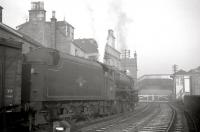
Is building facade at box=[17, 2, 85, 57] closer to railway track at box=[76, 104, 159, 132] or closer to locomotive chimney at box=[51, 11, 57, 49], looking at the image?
locomotive chimney at box=[51, 11, 57, 49]

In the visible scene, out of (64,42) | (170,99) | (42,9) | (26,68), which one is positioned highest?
(42,9)

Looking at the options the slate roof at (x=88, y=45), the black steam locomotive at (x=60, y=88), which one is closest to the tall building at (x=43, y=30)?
the slate roof at (x=88, y=45)

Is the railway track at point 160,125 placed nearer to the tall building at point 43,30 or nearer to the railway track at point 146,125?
the railway track at point 146,125

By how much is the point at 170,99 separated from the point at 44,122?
5606 cm

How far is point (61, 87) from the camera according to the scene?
1386cm

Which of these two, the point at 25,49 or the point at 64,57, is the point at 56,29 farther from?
the point at 64,57

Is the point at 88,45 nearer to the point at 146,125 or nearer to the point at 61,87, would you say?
the point at 146,125

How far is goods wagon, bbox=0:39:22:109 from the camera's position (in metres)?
9.77

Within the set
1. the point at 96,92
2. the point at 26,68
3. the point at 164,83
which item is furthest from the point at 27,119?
the point at 164,83

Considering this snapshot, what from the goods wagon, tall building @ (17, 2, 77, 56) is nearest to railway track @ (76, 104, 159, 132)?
the goods wagon

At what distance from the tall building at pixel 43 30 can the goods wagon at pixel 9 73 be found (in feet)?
85.9

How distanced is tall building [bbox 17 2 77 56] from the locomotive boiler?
18875mm

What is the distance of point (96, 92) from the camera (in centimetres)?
1873

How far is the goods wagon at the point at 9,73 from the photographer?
9.77 metres
